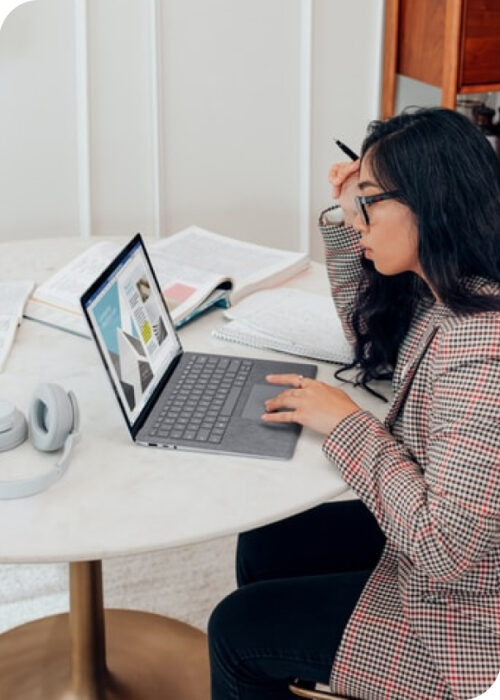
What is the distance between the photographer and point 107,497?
1.33 meters

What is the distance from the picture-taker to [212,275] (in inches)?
77.0

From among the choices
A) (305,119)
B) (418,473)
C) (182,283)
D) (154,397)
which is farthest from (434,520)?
(305,119)

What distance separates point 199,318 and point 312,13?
129 centimetres

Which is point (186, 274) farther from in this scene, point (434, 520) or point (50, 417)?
point (434, 520)

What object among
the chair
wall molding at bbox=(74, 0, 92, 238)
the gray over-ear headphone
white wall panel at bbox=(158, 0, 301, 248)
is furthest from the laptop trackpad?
white wall panel at bbox=(158, 0, 301, 248)

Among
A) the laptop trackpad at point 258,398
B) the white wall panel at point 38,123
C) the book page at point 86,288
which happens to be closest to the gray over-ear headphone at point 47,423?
the laptop trackpad at point 258,398

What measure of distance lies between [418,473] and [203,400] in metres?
0.36

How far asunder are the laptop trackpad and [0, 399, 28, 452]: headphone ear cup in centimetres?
29

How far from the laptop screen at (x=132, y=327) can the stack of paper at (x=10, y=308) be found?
0.25 m

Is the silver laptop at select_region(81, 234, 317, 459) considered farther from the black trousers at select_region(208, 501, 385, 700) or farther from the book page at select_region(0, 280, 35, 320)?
the book page at select_region(0, 280, 35, 320)

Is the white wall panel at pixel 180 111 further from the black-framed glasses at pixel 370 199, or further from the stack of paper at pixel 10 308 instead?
the black-framed glasses at pixel 370 199

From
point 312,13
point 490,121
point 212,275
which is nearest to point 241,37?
point 312,13

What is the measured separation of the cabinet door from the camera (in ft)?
8.54

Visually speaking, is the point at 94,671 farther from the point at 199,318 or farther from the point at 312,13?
the point at 312,13
